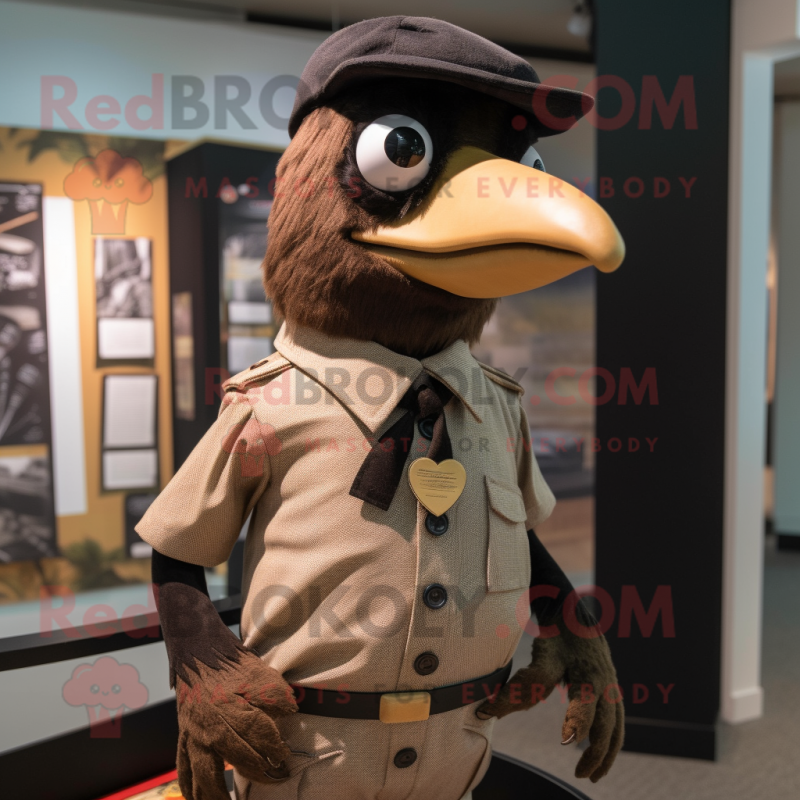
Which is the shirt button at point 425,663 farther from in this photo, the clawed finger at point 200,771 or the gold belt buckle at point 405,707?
the clawed finger at point 200,771

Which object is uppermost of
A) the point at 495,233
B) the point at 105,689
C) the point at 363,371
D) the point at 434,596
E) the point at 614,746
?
the point at 495,233

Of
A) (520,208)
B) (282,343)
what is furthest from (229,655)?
(520,208)

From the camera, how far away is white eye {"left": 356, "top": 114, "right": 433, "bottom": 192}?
765mm

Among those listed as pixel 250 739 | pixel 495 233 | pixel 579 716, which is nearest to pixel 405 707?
pixel 250 739

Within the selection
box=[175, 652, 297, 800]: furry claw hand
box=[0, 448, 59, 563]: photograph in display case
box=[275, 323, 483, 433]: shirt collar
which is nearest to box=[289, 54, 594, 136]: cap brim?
box=[275, 323, 483, 433]: shirt collar

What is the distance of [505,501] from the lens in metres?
0.87

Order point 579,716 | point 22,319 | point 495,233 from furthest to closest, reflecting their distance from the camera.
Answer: point 22,319
point 579,716
point 495,233

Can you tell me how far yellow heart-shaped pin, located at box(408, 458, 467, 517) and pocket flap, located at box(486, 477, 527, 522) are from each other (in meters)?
0.06

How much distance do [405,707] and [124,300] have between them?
1912 mm

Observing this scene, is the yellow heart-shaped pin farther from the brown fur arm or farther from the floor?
the floor

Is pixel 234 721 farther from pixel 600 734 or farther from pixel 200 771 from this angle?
pixel 600 734

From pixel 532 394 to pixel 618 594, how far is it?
4.00 feet

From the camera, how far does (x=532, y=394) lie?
304 centimetres

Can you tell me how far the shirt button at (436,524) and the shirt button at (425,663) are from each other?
0.13 meters
